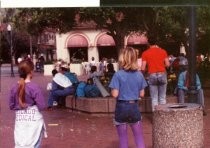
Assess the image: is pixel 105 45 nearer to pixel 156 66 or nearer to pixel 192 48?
pixel 156 66

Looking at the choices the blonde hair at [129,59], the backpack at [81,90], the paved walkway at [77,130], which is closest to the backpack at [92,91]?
the backpack at [81,90]

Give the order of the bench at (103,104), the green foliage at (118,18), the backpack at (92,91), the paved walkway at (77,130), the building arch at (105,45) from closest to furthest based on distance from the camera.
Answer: the paved walkway at (77,130), the bench at (103,104), the backpack at (92,91), the green foliage at (118,18), the building arch at (105,45)

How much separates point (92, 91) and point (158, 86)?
3.02 meters

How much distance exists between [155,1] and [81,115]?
569 cm

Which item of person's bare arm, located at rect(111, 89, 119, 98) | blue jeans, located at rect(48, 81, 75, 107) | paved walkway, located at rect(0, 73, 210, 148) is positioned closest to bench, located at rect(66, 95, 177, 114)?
paved walkway, located at rect(0, 73, 210, 148)

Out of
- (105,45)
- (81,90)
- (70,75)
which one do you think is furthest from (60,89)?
(105,45)

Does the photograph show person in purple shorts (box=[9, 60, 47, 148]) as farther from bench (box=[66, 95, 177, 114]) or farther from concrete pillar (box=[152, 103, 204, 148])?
bench (box=[66, 95, 177, 114])

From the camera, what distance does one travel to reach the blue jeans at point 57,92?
14422 millimetres

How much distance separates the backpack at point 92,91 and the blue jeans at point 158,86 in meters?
2.88

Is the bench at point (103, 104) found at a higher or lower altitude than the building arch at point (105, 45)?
lower

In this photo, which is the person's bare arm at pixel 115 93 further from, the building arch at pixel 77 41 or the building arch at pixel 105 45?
the building arch at pixel 77 41

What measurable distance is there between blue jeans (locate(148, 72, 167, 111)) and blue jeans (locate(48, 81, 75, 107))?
420 cm

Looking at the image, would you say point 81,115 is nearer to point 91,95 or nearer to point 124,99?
point 91,95

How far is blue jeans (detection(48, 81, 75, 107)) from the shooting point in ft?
47.3
